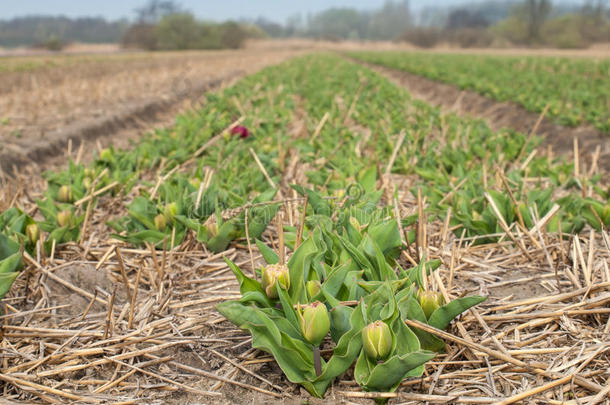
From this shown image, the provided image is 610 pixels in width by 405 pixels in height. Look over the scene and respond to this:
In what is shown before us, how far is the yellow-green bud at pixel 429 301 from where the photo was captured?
1.56m

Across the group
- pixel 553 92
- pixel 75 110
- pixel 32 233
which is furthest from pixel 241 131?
pixel 553 92

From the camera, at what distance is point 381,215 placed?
2.23 m

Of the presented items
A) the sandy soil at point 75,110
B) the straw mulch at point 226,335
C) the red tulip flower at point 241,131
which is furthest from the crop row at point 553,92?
the sandy soil at point 75,110

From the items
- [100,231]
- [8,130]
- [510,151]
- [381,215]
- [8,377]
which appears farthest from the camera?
[8,130]

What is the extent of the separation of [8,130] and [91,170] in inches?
129

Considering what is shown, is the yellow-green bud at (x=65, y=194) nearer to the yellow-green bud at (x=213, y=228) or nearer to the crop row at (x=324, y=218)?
the crop row at (x=324, y=218)

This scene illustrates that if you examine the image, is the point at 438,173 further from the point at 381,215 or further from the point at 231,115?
the point at 231,115

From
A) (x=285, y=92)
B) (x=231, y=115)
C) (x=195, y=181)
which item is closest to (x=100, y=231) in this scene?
(x=195, y=181)

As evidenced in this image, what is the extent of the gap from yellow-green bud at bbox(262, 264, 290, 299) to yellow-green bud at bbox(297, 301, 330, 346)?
0.18 meters

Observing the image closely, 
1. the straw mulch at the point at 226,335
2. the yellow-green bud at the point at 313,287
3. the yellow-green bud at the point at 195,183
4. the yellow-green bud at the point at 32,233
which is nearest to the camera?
the straw mulch at the point at 226,335

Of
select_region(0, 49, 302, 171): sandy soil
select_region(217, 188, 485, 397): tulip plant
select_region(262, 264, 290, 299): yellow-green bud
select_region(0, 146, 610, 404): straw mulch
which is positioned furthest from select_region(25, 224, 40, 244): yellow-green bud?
select_region(0, 49, 302, 171): sandy soil

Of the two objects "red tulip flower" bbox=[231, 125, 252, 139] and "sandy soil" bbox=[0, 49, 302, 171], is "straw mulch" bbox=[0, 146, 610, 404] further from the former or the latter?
"sandy soil" bbox=[0, 49, 302, 171]

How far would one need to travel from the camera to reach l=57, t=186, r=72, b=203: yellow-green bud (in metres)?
2.89

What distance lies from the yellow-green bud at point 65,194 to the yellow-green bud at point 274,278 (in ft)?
6.05
